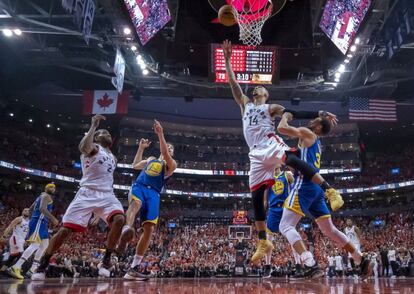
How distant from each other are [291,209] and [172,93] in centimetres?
2092

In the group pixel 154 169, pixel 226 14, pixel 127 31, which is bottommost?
pixel 154 169

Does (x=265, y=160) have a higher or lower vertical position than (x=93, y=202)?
higher

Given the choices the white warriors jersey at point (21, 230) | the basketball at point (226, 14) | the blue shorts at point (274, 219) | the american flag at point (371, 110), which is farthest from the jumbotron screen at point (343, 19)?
the white warriors jersey at point (21, 230)

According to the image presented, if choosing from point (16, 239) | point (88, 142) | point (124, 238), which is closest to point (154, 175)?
point (124, 238)

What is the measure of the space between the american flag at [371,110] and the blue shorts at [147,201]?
1761cm

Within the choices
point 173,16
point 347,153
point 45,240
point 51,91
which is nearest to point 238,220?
point 173,16

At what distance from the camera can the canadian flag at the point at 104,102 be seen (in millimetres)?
20812

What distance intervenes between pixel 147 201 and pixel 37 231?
168 inches

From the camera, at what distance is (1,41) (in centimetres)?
2162

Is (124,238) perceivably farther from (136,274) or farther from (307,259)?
(307,259)

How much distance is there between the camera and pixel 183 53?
2019 centimetres

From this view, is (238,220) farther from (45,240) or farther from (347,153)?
(347,153)

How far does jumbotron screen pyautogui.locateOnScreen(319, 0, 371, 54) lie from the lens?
47.5 ft

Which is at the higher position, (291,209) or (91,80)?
(91,80)
